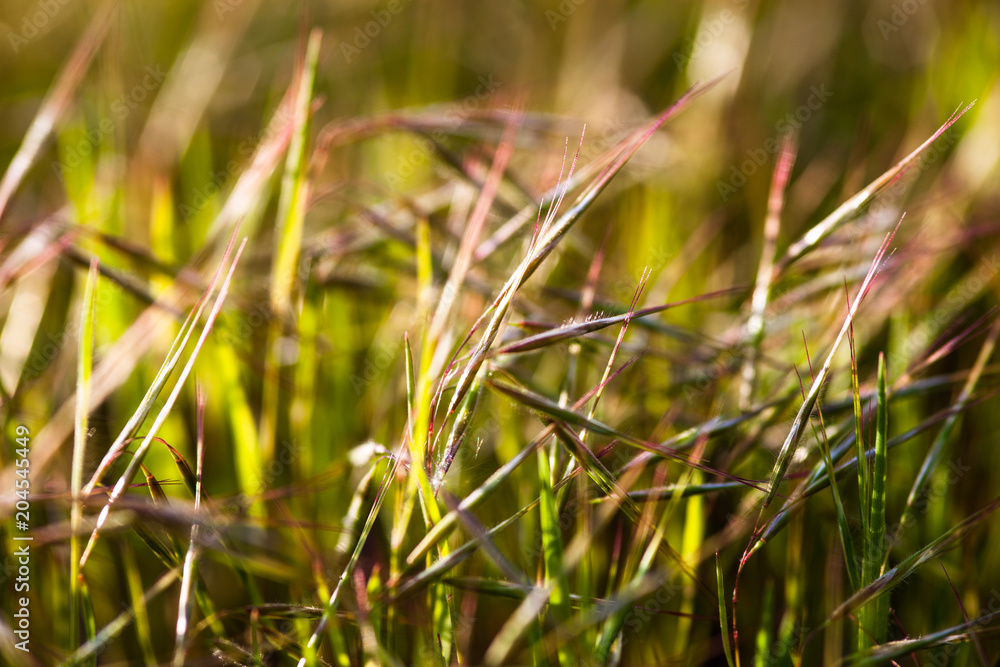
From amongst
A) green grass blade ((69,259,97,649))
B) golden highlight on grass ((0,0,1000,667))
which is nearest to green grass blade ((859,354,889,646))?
golden highlight on grass ((0,0,1000,667))

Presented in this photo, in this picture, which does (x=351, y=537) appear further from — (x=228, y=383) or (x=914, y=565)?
(x=914, y=565)

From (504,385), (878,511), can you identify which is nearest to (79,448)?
(504,385)

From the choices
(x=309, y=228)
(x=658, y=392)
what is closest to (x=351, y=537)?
(x=658, y=392)

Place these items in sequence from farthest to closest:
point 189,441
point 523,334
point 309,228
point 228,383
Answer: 1. point 309,228
2. point 189,441
3. point 228,383
4. point 523,334

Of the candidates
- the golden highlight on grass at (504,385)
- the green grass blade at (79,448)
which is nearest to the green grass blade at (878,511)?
the golden highlight on grass at (504,385)

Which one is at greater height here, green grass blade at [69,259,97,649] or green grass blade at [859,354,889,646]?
green grass blade at [859,354,889,646]

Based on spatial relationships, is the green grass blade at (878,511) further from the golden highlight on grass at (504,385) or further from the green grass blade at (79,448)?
the green grass blade at (79,448)

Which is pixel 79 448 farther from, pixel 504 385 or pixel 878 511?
pixel 878 511

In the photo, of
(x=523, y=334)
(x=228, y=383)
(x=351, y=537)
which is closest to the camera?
(x=351, y=537)

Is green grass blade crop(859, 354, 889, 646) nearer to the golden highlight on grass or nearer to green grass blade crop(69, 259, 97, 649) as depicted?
the golden highlight on grass

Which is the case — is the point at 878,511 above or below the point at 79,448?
above

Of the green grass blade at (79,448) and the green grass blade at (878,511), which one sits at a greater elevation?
the green grass blade at (878,511)
